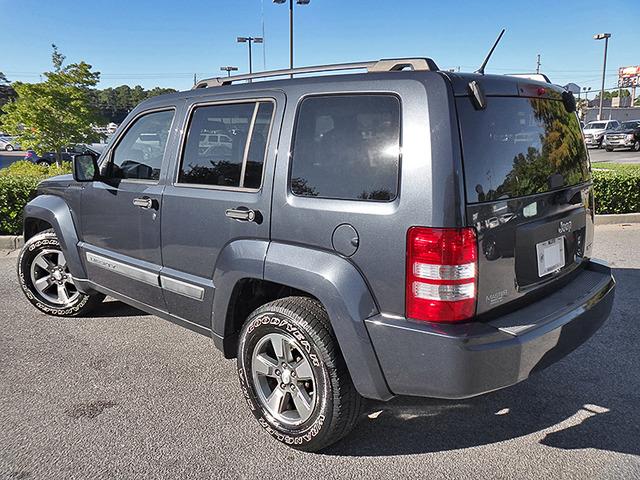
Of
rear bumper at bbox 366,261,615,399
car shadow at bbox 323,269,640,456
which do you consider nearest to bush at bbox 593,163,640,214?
car shadow at bbox 323,269,640,456

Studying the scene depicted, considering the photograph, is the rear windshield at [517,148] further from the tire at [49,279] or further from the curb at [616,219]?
the curb at [616,219]

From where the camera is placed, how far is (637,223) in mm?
8695

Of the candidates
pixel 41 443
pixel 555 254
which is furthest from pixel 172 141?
pixel 555 254

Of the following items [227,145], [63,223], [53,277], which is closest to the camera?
[227,145]

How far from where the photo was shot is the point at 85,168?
391 cm

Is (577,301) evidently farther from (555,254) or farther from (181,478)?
(181,478)

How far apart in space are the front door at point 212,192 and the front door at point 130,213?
170 mm

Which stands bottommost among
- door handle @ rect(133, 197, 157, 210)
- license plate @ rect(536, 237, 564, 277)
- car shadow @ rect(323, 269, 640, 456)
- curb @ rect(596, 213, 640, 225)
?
car shadow @ rect(323, 269, 640, 456)

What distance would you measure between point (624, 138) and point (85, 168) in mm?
30562

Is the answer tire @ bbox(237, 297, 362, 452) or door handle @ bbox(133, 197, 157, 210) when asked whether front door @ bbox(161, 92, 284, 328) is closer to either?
door handle @ bbox(133, 197, 157, 210)

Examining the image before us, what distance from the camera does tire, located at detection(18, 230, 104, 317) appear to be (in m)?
4.62

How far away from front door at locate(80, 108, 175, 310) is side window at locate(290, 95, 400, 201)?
1191 millimetres

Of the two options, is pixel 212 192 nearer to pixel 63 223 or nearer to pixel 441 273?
pixel 441 273

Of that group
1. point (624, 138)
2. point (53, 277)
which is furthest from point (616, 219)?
point (624, 138)
